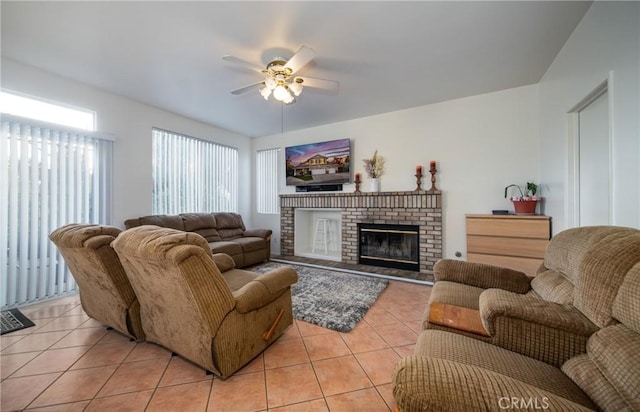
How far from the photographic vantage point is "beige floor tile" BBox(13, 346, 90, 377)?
5.21ft

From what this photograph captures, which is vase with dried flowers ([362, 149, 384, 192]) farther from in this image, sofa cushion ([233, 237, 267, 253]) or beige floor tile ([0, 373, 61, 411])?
beige floor tile ([0, 373, 61, 411])

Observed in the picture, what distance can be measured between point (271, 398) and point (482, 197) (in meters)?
3.53

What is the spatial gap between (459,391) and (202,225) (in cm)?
421

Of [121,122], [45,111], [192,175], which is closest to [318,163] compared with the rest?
[192,175]

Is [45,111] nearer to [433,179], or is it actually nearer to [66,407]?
[66,407]

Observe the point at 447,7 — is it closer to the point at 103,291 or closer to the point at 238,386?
the point at 238,386

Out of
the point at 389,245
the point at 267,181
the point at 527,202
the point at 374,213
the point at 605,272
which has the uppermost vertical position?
the point at 267,181

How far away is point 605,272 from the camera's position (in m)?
0.98

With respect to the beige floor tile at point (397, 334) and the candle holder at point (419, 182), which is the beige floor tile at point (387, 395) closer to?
the beige floor tile at point (397, 334)

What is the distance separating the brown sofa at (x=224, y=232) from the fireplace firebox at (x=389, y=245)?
1808 mm

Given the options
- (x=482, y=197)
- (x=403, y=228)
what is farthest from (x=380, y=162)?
(x=482, y=197)

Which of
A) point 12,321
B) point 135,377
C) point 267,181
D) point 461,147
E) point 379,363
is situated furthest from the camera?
point 267,181

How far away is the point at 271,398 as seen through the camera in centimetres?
135

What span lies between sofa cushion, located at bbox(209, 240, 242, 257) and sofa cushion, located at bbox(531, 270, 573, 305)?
350 centimetres
